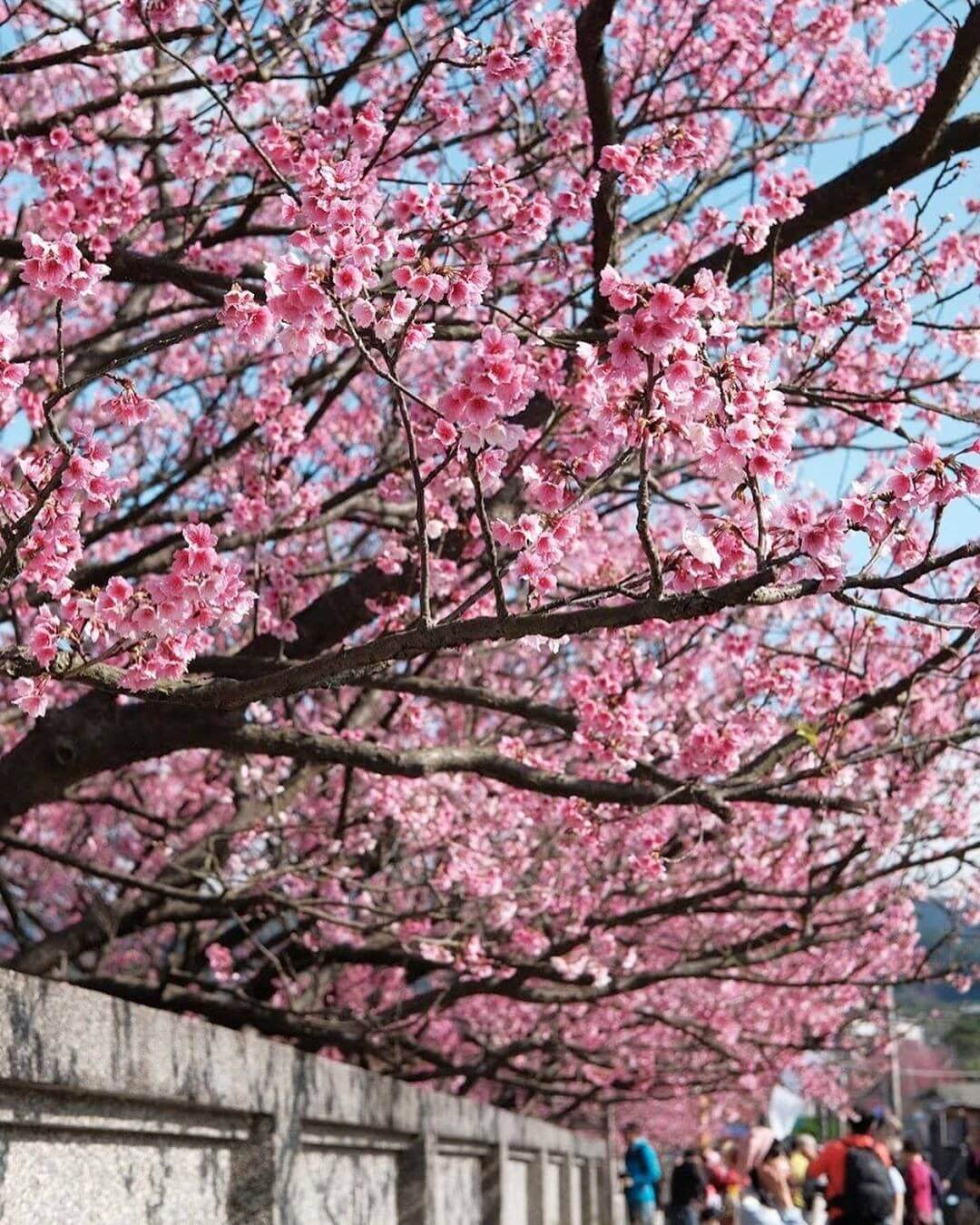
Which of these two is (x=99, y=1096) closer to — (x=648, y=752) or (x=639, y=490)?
(x=639, y=490)

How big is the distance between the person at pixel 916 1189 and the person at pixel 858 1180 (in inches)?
177

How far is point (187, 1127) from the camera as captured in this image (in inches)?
200

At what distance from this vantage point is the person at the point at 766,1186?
8.76 metres

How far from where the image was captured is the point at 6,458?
8.54 meters

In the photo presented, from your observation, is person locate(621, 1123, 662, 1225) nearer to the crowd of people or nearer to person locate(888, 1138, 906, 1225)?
person locate(888, 1138, 906, 1225)

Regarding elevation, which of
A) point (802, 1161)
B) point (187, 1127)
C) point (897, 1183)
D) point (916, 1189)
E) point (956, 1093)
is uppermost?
point (956, 1093)

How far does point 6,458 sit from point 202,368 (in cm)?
272

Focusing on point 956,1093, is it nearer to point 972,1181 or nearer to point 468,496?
point 972,1181

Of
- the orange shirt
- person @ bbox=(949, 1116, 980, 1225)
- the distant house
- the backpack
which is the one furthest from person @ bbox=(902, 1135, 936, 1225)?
the backpack

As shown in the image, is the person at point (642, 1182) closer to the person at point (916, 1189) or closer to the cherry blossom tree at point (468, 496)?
the person at point (916, 1189)

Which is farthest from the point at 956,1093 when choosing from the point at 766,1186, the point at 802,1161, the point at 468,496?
the point at 468,496

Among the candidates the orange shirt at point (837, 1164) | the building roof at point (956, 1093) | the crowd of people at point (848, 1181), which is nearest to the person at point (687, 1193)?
the crowd of people at point (848, 1181)

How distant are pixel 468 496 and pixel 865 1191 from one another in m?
5.02

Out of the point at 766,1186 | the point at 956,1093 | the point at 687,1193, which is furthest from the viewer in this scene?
the point at 956,1093
